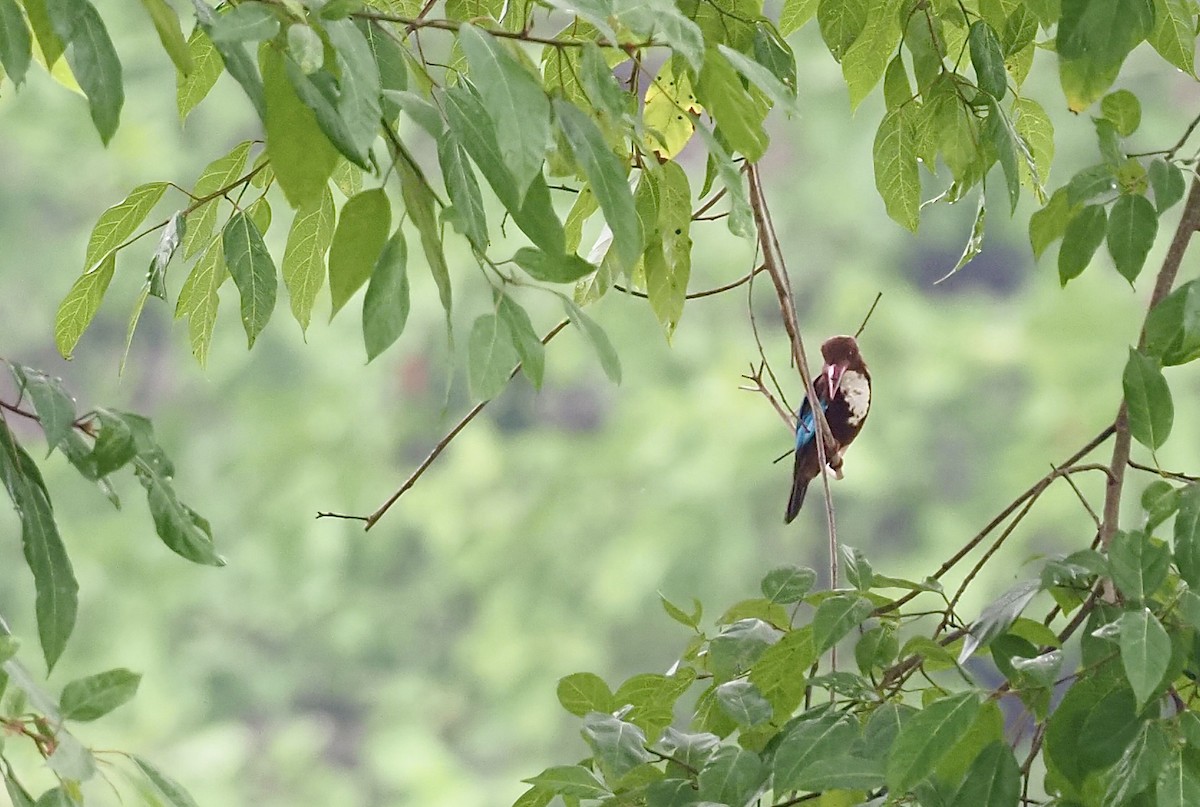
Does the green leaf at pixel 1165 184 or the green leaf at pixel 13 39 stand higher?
the green leaf at pixel 1165 184

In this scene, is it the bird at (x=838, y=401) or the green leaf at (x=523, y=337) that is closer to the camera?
the green leaf at (x=523, y=337)

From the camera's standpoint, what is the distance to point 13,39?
1.36 ft

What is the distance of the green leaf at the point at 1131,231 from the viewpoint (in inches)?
23.8

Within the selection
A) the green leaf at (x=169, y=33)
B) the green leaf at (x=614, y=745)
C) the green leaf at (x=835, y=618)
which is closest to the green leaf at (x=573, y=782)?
the green leaf at (x=614, y=745)

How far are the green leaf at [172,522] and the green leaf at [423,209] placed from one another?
142 mm

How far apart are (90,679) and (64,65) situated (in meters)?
0.34

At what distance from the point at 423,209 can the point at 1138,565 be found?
0.96 ft

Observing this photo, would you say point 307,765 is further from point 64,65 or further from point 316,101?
point 316,101

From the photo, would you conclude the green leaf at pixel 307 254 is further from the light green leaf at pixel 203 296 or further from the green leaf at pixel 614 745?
the green leaf at pixel 614 745

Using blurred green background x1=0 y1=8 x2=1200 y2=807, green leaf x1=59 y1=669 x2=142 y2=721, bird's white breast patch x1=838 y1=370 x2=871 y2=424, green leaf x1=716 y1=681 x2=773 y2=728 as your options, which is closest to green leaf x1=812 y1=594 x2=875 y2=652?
green leaf x1=716 y1=681 x2=773 y2=728

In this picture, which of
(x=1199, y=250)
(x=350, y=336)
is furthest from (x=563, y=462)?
(x=1199, y=250)

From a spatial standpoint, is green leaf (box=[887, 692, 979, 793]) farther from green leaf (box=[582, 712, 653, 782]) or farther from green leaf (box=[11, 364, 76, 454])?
green leaf (box=[11, 364, 76, 454])

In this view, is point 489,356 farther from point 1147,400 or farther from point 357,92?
point 1147,400

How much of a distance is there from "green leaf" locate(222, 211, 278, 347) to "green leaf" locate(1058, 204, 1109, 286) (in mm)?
336
